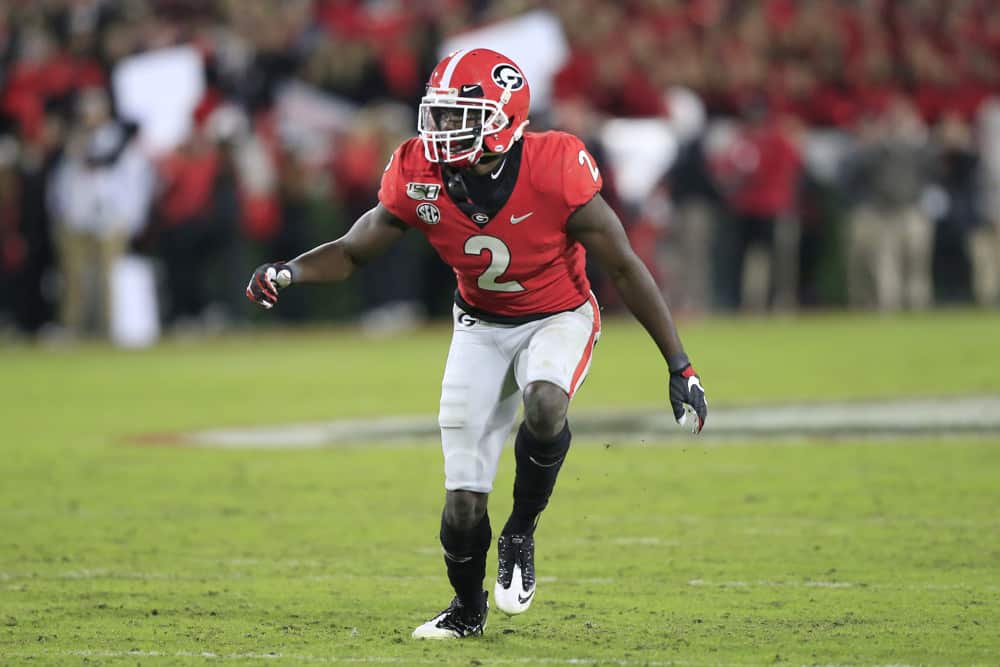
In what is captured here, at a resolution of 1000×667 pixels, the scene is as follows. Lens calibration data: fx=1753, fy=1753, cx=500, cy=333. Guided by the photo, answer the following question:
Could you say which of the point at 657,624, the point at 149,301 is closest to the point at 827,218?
the point at 149,301

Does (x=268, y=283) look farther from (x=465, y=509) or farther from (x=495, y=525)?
(x=495, y=525)

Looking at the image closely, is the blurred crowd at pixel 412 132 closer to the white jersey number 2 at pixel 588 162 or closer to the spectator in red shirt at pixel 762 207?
the spectator in red shirt at pixel 762 207

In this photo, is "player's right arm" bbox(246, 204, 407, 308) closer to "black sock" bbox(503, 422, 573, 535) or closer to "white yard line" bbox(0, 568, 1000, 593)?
"black sock" bbox(503, 422, 573, 535)

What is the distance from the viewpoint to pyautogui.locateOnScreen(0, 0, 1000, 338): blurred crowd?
17172 millimetres

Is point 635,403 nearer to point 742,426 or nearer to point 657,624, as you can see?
point 742,426

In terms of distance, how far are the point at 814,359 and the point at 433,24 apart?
5.78m

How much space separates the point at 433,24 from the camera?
1778 cm

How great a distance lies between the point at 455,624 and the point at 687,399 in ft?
3.22

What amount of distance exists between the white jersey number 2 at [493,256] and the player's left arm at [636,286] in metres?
0.21

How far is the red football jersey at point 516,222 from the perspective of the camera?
5.32 metres

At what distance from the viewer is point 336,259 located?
5.61 m

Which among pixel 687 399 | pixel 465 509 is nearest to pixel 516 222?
pixel 687 399

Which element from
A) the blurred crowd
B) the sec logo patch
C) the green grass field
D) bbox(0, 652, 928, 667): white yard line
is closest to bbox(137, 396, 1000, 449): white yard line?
the green grass field

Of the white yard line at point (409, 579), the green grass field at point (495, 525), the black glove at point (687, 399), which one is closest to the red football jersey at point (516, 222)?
the black glove at point (687, 399)
